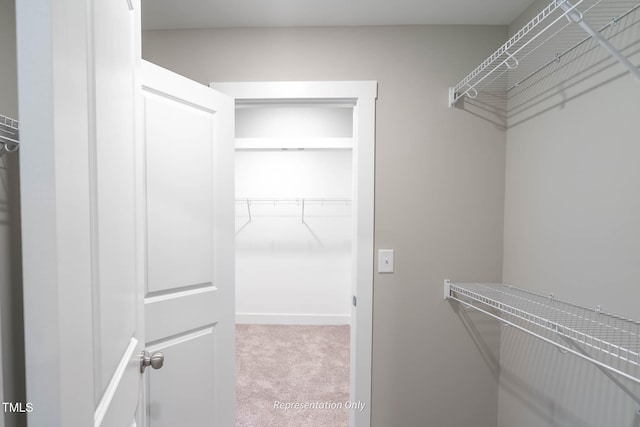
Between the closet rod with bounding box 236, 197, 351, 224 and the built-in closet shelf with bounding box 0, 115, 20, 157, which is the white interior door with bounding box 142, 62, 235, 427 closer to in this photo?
the built-in closet shelf with bounding box 0, 115, 20, 157

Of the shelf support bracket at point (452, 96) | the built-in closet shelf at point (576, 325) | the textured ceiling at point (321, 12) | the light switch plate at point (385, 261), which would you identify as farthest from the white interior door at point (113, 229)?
the shelf support bracket at point (452, 96)

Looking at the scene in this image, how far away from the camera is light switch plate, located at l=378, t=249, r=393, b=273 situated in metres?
1.37

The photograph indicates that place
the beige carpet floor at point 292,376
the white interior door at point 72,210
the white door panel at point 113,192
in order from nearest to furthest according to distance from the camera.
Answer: the white interior door at point 72,210 < the white door panel at point 113,192 < the beige carpet floor at point 292,376

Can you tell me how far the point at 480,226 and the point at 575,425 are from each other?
0.84 m

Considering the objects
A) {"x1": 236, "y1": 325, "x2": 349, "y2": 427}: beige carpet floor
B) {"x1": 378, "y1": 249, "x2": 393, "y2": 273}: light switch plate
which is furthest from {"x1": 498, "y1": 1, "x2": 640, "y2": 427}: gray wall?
{"x1": 236, "y1": 325, "x2": 349, "y2": 427}: beige carpet floor

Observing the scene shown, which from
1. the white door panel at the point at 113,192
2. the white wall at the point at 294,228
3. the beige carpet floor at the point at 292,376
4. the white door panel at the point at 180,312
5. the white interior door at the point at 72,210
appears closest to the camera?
the white interior door at the point at 72,210

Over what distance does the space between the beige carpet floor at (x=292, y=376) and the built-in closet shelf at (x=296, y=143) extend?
80.9 inches

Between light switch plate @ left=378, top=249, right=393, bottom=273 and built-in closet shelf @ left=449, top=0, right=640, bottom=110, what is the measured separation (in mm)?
839

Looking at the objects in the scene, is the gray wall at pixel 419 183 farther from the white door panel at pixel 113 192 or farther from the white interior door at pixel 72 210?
the white interior door at pixel 72 210

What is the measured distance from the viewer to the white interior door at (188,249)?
1043mm

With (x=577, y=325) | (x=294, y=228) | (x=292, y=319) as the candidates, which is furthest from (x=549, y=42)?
(x=292, y=319)

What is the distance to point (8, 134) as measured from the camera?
746 mm

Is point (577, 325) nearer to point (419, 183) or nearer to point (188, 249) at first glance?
point (419, 183)

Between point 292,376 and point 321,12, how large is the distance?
98.8 inches
